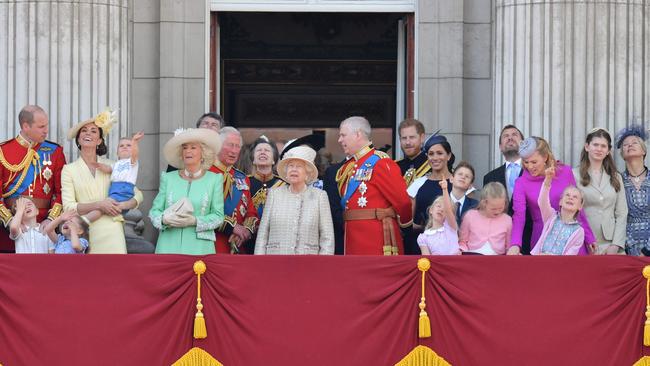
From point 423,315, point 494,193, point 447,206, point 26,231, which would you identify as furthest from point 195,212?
point 494,193

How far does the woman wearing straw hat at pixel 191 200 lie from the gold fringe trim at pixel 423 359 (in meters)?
2.02

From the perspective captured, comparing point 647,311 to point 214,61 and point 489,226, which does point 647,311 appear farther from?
point 214,61

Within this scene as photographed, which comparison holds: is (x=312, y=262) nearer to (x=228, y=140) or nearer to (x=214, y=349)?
(x=214, y=349)

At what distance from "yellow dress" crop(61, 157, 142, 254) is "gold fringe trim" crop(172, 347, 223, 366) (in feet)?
4.50

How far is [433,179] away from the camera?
13.8 meters

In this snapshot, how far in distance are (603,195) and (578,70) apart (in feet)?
6.30

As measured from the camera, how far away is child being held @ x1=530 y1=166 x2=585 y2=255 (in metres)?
12.7

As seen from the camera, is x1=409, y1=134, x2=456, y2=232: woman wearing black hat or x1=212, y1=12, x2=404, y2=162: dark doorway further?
x1=212, y1=12, x2=404, y2=162: dark doorway

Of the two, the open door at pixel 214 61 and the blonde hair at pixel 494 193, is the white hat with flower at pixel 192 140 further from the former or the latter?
the blonde hair at pixel 494 193

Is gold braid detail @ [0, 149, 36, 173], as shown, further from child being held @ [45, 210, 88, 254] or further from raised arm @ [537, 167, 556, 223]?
raised arm @ [537, 167, 556, 223]

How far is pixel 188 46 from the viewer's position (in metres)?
15.5

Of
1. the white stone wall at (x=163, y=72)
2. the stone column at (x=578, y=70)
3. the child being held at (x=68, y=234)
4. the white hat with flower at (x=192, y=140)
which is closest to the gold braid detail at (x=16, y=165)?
the child being held at (x=68, y=234)

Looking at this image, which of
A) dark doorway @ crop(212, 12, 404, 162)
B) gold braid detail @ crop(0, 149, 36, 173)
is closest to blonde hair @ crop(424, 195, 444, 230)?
gold braid detail @ crop(0, 149, 36, 173)

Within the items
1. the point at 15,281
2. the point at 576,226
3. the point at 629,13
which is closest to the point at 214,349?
the point at 15,281
